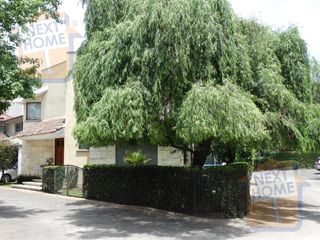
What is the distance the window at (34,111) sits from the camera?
3112 cm

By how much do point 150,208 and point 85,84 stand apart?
5.32 metres

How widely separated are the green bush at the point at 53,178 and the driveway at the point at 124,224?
3.60 m

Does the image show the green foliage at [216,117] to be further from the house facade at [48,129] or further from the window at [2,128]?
the window at [2,128]

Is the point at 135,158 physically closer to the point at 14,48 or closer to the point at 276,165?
the point at 14,48

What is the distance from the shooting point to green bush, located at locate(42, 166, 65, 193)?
22094 millimetres

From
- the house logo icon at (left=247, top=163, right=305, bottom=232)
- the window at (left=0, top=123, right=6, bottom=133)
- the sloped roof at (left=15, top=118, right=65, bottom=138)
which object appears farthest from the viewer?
the window at (left=0, top=123, right=6, bottom=133)

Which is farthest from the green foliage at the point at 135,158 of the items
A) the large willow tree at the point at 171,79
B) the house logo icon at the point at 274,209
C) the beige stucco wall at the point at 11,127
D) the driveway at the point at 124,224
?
the beige stucco wall at the point at 11,127

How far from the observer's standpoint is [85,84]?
529 inches

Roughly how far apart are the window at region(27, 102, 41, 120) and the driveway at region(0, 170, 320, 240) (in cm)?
1324

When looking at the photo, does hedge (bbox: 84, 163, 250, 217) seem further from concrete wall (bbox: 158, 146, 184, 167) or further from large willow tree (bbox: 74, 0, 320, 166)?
concrete wall (bbox: 158, 146, 184, 167)

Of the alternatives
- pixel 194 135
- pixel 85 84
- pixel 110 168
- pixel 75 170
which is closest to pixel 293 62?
pixel 194 135

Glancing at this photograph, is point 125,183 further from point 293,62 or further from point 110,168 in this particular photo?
point 293,62

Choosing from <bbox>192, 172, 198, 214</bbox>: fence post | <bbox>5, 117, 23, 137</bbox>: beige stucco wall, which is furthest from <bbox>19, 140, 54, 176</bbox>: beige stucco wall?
<bbox>192, 172, 198, 214</bbox>: fence post

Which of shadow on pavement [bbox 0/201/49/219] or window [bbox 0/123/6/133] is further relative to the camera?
window [bbox 0/123/6/133]
